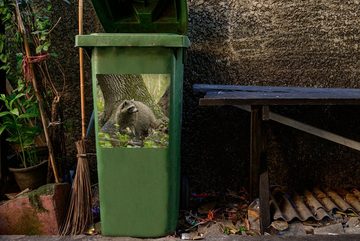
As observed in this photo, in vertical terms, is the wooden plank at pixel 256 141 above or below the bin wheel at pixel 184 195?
above

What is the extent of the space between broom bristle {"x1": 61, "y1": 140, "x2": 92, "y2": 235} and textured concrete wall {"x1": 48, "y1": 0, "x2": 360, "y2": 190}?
0.74 m

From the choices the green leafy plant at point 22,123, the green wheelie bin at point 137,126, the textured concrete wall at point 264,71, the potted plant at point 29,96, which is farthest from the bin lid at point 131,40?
the textured concrete wall at point 264,71

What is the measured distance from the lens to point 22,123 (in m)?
2.82

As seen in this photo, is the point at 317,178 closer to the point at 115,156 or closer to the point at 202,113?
the point at 202,113

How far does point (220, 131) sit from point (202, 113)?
24 centimetres

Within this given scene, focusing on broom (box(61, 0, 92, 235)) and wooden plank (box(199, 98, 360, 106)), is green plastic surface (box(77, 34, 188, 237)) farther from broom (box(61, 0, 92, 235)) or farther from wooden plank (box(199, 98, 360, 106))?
wooden plank (box(199, 98, 360, 106))

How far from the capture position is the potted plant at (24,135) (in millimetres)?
2658

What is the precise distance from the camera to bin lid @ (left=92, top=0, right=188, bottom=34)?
282 cm

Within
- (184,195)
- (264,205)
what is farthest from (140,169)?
(264,205)

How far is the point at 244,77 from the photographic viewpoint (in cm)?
335

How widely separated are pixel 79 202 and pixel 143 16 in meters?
1.48

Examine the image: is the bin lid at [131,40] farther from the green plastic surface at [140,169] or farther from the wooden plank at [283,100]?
the wooden plank at [283,100]

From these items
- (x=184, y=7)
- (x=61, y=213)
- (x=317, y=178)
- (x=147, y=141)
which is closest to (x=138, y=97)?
(x=147, y=141)

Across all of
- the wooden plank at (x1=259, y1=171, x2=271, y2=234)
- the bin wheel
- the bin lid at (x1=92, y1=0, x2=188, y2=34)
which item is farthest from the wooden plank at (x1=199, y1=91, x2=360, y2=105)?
the bin wheel
